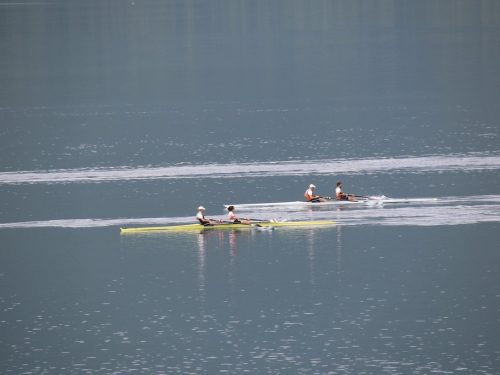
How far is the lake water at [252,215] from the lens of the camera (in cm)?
3177

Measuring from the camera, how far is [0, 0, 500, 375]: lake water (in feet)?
104

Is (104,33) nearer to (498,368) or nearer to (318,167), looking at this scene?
(318,167)

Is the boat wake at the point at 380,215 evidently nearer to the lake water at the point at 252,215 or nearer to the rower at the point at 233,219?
the lake water at the point at 252,215

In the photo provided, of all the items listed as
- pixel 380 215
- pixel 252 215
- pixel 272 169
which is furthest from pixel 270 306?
pixel 272 169

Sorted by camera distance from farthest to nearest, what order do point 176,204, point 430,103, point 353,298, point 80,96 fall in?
point 80,96
point 430,103
point 176,204
point 353,298

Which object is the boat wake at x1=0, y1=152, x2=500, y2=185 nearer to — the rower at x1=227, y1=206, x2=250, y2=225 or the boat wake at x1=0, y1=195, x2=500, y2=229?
the boat wake at x1=0, y1=195, x2=500, y2=229

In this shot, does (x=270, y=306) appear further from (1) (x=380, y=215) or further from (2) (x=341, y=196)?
(2) (x=341, y=196)

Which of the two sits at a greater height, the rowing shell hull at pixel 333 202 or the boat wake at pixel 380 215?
the rowing shell hull at pixel 333 202

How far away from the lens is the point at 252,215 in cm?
4609

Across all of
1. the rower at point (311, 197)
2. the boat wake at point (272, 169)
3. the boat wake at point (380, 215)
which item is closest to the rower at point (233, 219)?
the boat wake at point (380, 215)

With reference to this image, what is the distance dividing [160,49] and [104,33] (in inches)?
906

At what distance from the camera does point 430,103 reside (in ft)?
265

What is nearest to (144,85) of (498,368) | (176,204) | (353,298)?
(176,204)

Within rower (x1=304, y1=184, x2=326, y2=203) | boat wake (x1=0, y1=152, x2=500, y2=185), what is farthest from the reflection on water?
boat wake (x1=0, y1=152, x2=500, y2=185)
